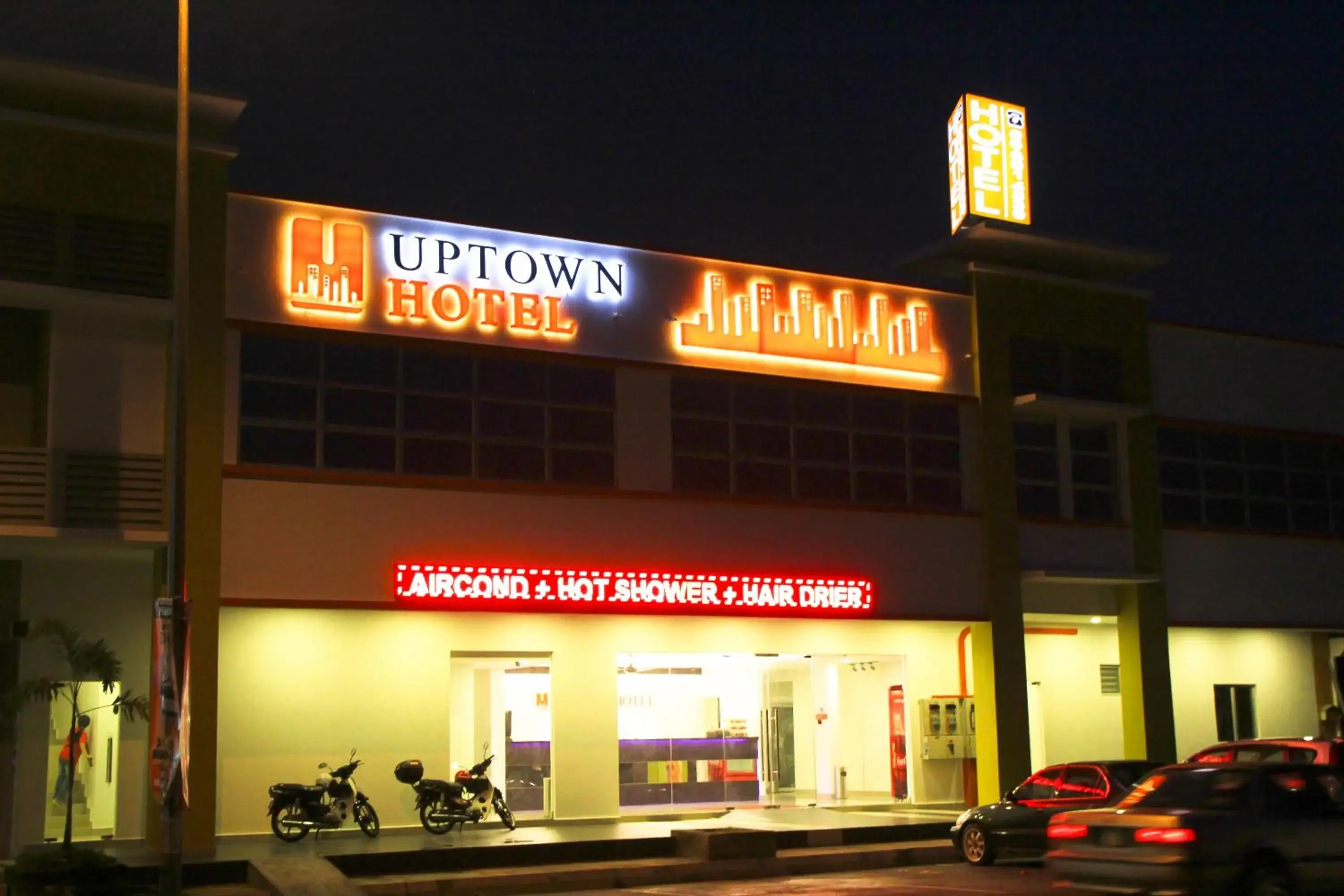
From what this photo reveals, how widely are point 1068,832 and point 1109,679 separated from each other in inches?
732

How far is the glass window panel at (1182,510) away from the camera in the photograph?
3259cm

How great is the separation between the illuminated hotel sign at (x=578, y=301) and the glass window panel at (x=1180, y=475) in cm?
542

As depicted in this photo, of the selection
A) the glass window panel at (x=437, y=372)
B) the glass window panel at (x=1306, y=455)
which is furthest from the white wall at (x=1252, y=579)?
the glass window panel at (x=437, y=372)

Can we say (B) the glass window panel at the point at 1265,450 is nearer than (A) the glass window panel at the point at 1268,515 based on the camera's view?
No

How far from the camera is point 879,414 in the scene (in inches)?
1164

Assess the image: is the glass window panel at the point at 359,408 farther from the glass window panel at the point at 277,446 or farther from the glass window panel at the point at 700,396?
the glass window panel at the point at 700,396

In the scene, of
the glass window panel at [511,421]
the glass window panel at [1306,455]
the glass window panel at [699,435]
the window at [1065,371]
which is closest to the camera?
the glass window panel at [511,421]

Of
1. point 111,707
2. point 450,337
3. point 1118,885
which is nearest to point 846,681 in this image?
point 450,337

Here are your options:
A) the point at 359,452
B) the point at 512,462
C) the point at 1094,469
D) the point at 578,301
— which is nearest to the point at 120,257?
the point at 359,452

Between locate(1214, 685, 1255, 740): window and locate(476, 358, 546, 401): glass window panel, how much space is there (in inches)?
687

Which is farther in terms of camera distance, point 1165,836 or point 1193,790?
point 1193,790

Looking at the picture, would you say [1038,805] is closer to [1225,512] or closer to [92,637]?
[1225,512]

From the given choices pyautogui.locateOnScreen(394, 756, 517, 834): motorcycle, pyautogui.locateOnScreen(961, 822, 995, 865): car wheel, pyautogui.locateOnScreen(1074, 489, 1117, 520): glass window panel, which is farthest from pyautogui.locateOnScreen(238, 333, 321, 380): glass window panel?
pyautogui.locateOnScreen(1074, 489, 1117, 520): glass window panel

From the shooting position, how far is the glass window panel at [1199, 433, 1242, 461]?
3331 centimetres
